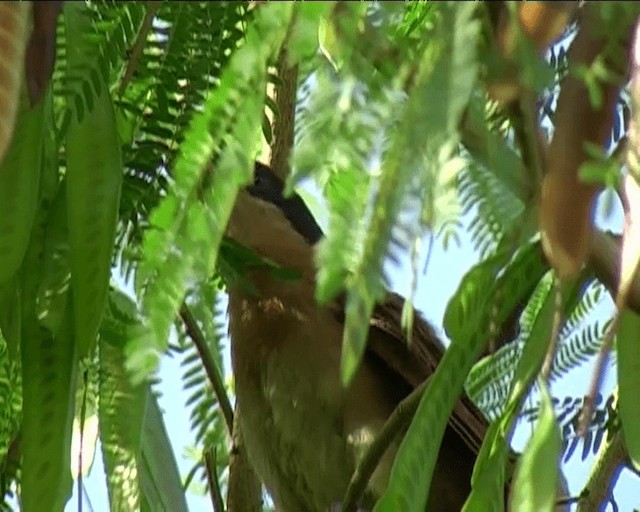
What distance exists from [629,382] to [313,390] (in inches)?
37.5

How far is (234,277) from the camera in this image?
1.01 m

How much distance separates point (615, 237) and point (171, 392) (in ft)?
1.95

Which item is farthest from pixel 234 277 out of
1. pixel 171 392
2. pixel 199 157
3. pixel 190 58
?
pixel 199 157

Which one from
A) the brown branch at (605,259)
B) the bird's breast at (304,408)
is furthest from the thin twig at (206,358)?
the brown branch at (605,259)

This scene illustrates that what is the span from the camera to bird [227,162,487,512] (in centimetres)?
164

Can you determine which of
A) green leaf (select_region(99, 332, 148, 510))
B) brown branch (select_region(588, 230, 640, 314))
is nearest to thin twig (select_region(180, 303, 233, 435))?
green leaf (select_region(99, 332, 148, 510))

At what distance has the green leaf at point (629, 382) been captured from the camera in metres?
0.71

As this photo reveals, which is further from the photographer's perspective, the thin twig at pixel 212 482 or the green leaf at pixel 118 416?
the thin twig at pixel 212 482

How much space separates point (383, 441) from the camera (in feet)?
3.25

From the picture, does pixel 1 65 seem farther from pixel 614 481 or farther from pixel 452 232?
pixel 614 481

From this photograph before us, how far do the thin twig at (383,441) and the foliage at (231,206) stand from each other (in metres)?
0.08

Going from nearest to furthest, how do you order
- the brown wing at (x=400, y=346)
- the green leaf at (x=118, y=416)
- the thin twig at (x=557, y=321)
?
the thin twig at (x=557, y=321)
the green leaf at (x=118, y=416)
the brown wing at (x=400, y=346)

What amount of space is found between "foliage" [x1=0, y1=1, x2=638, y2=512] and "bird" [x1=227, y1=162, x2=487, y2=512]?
367 mm

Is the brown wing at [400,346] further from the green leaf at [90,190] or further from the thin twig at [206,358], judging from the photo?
the green leaf at [90,190]
